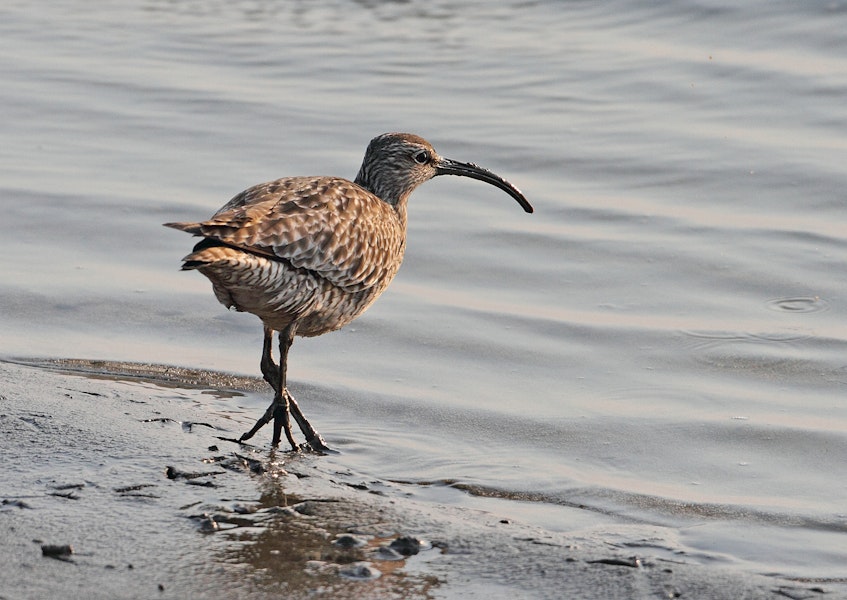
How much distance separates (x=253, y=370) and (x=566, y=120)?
5.87m

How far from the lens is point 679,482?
6.43 metres

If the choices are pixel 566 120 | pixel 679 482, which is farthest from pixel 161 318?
pixel 566 120

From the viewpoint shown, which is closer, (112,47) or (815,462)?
(815,462)

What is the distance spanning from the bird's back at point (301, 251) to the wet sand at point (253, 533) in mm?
694

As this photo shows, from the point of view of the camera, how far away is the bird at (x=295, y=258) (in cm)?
602

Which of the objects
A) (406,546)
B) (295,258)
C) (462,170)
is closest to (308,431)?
(295,258)

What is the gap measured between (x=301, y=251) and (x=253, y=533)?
71.0 inches

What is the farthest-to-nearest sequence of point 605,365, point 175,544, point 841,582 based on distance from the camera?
point 605,365 < point 841,582 < point 175,544

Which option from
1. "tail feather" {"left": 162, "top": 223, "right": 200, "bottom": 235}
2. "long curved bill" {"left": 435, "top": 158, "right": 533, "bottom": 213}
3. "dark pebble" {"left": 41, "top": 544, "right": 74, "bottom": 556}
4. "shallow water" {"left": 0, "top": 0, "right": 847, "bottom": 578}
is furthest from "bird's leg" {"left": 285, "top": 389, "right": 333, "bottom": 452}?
"long curved bill" {"left": 435, "top": 158, "right": 533, "bottom": 213}

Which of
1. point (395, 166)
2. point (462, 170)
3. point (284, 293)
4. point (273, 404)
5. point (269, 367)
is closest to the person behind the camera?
point (284, 293)

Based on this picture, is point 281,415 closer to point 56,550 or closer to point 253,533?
point 253,533

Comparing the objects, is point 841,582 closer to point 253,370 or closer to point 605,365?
point 605,365

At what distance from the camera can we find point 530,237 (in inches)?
388

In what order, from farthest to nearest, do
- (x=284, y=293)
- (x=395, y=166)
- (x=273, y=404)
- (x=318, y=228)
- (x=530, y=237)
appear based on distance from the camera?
(x=530, y=237)
(x=395, y=166)
(x=318, y=228)
(x=273, y=404)
(x=284, y=293)
